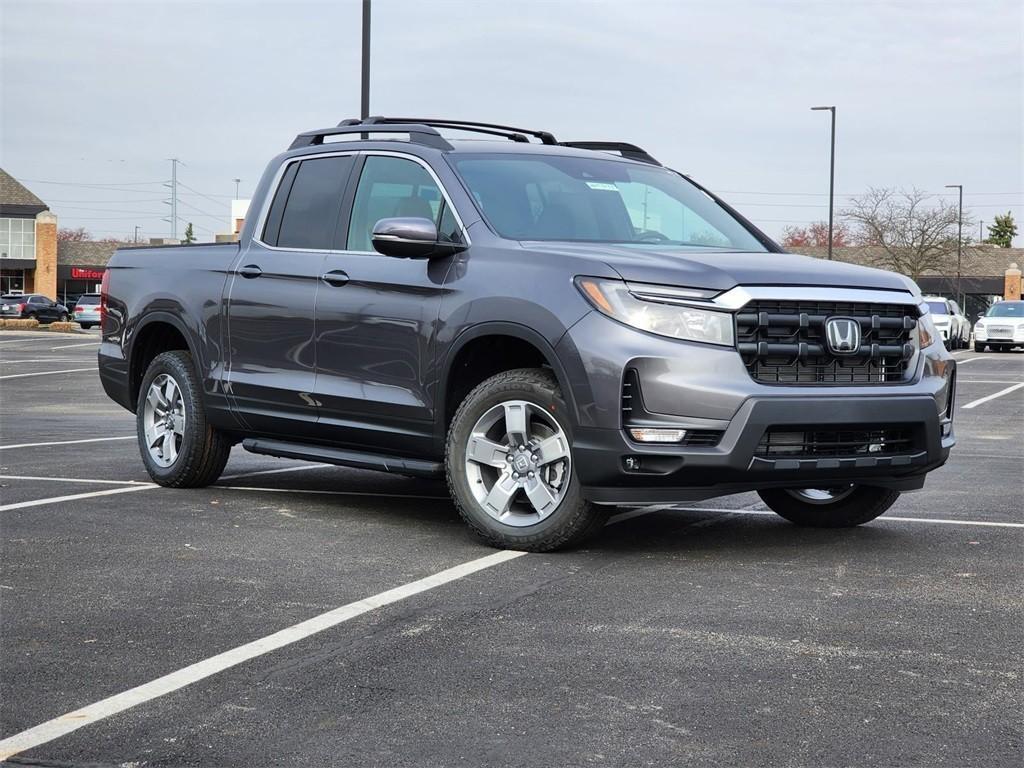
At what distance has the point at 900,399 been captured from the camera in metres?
6.84

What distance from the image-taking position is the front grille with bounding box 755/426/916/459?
21.5 ft

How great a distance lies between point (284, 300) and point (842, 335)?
10.5ft

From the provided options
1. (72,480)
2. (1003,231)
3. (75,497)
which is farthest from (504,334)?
(1003,231)

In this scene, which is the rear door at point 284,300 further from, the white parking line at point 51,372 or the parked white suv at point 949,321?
the parked white suv at point 949,321

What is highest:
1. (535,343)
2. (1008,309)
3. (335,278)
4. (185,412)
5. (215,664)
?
(1008,309)

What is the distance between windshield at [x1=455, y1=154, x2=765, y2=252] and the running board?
4.09ft

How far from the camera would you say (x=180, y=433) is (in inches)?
361

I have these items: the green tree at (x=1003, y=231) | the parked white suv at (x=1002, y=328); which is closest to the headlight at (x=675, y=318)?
the parked white suv at (x=1002, y=328)

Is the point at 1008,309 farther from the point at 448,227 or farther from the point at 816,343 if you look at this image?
the point at 816,343

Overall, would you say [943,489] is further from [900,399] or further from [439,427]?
[439,427]

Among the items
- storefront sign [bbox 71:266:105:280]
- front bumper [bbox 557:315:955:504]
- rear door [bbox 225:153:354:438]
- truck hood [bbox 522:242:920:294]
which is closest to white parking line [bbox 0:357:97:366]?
rear door [bbox 225:153:354:438]

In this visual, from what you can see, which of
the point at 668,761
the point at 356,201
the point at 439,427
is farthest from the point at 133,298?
the point at 668,761

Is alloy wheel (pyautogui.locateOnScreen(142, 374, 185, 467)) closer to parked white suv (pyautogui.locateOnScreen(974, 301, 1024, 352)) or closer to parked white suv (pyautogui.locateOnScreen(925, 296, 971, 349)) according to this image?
parked white suv (pyautogui.locateOnScreen(925, 296, 971, 349))

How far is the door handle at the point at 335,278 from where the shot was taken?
25.9 feet
